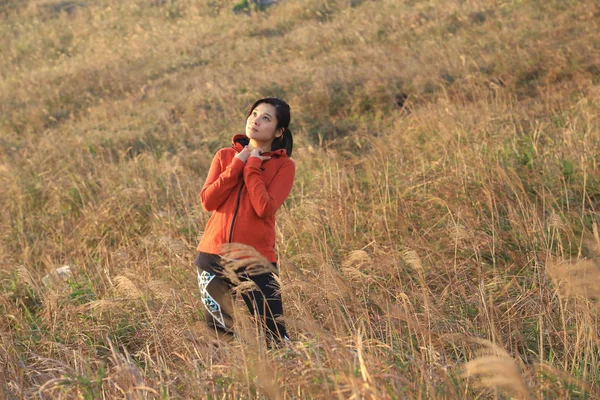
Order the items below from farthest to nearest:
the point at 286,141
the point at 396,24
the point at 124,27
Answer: the point at 124,27 → the point at 396,24 → the point at 286,141

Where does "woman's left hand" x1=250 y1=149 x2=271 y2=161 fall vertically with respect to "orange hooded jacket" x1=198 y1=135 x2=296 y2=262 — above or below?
above

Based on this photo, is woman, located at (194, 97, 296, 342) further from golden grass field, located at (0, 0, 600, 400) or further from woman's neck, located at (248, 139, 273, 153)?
golden grass field, located at (0, 0, 600, 400)

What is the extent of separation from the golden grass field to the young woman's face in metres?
0.68

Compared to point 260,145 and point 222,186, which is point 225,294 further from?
point 260,145

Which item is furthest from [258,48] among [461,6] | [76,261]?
[76,261]

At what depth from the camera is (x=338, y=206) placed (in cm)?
488

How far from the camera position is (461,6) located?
12.9 metres

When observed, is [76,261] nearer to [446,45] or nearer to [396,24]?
[446,45]

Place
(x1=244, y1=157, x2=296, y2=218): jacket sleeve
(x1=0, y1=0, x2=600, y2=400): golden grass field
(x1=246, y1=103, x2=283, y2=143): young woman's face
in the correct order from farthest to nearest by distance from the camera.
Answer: (x1=246, y1=103, x2=283, y2=143): young woman's face → (x1=244, y1=157, x2=296, y2=218): jacket sleeve → (x1=0, y1=0, x2=600, y2=400): golden grass field

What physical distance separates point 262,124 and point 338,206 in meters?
1.73

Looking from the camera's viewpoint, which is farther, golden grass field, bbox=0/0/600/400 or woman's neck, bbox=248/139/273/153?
woman's neck, bbox=248/139/273/153

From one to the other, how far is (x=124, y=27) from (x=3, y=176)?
11.4 meters

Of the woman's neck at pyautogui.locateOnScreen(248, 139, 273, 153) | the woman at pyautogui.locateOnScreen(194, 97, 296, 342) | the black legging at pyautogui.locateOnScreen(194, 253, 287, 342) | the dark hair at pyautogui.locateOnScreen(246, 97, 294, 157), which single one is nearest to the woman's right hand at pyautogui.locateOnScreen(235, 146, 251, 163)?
the woman at pyautogui.locateOnScreen(194, 97, 296, 342)

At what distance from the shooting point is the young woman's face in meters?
3.28
